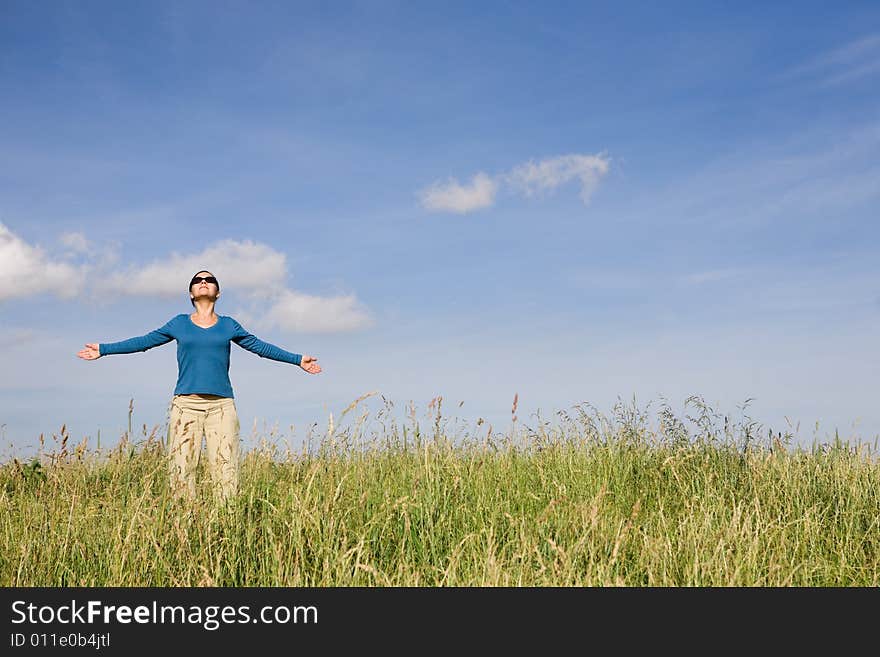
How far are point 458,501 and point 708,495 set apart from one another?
2.12 metres

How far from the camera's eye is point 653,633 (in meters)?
3.69

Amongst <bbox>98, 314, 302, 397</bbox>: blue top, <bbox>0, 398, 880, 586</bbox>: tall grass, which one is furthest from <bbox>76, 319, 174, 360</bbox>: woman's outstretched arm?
<bbox>0, 398, 880, 586</bbox>: tall grass

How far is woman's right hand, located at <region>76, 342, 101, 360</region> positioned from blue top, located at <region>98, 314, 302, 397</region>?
0.04 m

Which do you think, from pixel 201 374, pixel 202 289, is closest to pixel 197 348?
pixel 201 374

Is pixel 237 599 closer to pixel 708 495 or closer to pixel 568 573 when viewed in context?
pixel 568 573

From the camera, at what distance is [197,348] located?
727 centimetres

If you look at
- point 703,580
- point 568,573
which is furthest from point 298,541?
point 703,580

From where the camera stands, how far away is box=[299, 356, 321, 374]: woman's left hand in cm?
777

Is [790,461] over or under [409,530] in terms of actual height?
over

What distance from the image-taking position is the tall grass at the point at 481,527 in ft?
14.5

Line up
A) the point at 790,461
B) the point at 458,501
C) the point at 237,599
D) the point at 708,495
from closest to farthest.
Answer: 1. the point at 237,599
2. the point at 458,501
3. the point at 708,495
4. the point at 790,461

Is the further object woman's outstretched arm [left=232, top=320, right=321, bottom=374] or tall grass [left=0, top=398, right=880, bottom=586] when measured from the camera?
woman's outstretched arm [left=232, top=320, right=321, bottom=374]

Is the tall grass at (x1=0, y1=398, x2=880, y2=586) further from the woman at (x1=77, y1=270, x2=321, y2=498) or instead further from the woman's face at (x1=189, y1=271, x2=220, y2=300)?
the woman's face at (x1=189, y1=271, x2=220, y2=300)

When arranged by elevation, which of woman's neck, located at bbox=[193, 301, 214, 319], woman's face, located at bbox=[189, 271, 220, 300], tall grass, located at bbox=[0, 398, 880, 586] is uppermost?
woman's face, located at bbox=[189, 271, 220, 300]
